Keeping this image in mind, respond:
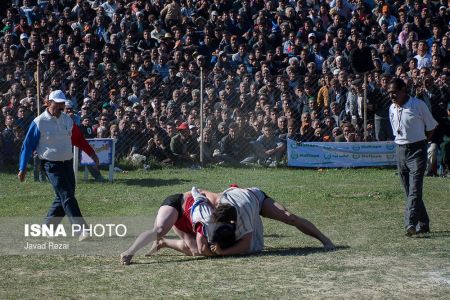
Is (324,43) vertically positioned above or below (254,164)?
above

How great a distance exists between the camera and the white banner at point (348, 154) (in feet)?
63.6

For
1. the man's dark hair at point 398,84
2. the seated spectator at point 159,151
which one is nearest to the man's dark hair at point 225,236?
the man's dark hair at point 398,84

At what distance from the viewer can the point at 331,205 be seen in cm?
1434

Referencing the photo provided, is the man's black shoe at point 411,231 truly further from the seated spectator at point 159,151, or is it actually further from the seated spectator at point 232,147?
the seated spectator at point 159,151

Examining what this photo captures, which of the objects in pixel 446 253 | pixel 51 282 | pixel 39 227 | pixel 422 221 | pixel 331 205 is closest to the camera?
pixel 51 282

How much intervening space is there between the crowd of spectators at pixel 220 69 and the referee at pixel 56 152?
6641mm

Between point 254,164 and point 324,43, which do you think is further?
point 324,43

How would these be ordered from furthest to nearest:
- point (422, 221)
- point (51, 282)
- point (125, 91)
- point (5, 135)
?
point (125, 91) < point (5, 135) < point (422, 221) < point (51, 282)

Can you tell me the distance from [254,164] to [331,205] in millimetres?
5706

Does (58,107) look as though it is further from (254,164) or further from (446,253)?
(254,164)

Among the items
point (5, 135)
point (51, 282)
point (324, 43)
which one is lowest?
point (51, 282)

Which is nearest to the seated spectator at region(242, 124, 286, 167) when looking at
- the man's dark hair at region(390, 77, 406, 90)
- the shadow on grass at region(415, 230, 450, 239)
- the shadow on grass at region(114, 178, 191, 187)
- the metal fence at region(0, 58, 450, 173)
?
the metal fence at region(0, 58, 450, 173)

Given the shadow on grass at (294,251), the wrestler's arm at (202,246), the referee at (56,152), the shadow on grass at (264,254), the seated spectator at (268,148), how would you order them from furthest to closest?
1. the seated spectator at (268,148)
2. the referee at (56,152)
3. the shadow on grass at (294,251)
4. the shadow on grass at (264,254)
5. the wrestler's arm at (202,246)

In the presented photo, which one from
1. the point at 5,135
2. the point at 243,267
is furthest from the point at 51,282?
the point at 5,135
